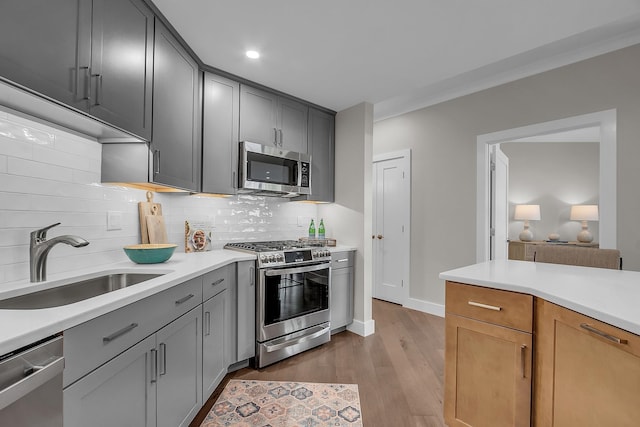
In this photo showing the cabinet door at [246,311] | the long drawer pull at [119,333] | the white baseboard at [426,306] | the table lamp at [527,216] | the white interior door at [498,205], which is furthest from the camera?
the table lamp at [527,216]

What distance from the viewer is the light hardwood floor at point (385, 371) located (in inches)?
73.8

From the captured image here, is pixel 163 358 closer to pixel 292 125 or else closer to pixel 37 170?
pixel 37 170

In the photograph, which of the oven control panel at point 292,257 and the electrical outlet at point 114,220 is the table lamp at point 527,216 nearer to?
the oven control panel at point 292,257

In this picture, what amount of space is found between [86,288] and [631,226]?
3874mm

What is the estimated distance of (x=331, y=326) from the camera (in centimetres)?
296

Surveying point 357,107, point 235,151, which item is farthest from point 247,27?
point 357,107

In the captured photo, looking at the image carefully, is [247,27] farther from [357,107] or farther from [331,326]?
[331,326]

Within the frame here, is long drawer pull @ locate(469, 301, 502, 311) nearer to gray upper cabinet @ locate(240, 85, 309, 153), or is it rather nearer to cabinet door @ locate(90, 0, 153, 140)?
cabinet door @ locate(90, 0, 153, 140)

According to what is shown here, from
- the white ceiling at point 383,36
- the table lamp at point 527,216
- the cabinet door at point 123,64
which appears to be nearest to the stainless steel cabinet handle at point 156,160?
the cabinet door at point 123,64

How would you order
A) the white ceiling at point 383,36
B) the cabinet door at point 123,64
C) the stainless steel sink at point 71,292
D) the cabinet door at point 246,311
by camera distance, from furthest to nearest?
the cabinet door at point 246,311, the white ceiling at point 383,36, the cabinet door at point 123,64, the stainless steel sink at point 71,292

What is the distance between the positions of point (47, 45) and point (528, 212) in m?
6.23

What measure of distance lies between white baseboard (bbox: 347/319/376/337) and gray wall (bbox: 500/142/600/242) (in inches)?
155

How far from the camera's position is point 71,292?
1.44 m

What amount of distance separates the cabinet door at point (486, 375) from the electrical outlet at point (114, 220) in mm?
2103
